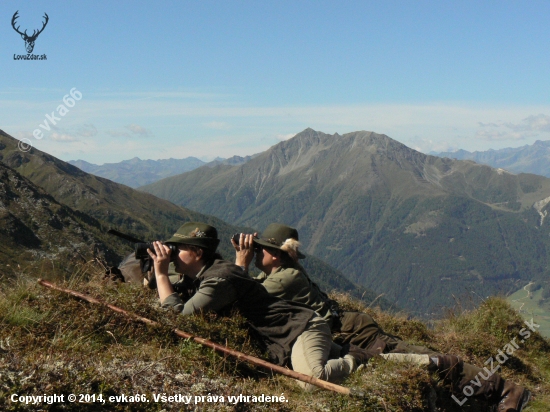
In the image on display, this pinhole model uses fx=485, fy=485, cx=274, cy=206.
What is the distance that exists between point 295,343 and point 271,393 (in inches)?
38.9

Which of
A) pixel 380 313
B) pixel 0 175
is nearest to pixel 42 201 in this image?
pixel 0 175

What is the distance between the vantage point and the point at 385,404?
188 inches

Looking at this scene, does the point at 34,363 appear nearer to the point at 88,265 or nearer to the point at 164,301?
the point at 164,301

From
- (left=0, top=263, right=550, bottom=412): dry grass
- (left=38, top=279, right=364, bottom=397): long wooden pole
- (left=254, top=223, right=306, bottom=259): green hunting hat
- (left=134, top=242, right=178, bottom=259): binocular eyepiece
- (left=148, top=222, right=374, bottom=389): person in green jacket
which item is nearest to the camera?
(left=0, top=263, right=550, bottom=412): dry grass

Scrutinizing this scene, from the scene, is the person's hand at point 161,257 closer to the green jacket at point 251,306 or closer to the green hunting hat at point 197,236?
the green hunting hat at point 197,236

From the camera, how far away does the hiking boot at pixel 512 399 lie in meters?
6.21

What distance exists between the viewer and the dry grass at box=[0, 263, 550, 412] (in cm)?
382

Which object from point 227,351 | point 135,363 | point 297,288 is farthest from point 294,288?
point 135,363

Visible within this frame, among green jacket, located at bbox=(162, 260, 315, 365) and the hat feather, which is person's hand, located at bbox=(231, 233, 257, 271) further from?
green jacket, located at bbox=(162, 260, 315, 365)

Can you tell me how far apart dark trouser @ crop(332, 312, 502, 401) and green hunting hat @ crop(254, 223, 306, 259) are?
1429mm

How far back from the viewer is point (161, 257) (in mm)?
6500

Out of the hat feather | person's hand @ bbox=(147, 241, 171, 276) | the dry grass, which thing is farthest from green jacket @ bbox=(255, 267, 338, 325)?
person's hand @ bbox=(147, 241, 171, 276)

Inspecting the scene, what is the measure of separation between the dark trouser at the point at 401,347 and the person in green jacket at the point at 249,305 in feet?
3.89

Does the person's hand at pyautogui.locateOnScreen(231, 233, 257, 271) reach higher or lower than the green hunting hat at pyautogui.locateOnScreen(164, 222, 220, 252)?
lower
